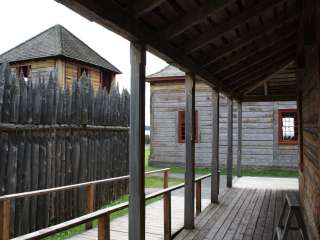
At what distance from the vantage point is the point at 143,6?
11.6 feet

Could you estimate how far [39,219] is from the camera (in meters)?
6.93

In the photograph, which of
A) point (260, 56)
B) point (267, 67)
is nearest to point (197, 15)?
point (260, 56)

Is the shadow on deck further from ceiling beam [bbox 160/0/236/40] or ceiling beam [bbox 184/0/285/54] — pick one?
ceiling beam [bbox 160/0/236/40]

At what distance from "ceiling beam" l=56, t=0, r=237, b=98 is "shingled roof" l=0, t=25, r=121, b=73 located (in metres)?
12.2

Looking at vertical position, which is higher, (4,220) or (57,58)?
(57,58)

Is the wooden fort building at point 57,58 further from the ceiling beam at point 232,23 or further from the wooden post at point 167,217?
the ceiling beam at point 232,23

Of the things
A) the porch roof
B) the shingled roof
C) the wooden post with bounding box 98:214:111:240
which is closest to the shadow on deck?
the wooden post with bounding box 98:214:111:240

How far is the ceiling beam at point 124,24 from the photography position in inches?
116

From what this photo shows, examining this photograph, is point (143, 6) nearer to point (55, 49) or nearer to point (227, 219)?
point (227, 219)

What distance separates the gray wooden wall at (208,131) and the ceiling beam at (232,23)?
41.4 feet

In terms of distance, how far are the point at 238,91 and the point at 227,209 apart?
5.11 meters

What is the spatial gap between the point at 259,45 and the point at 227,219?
347 centimetres

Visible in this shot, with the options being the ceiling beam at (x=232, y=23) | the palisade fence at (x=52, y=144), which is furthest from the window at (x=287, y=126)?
the ceiling beam at (x=232, y=23)

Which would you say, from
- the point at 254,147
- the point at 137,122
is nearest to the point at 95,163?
the point at 137,122
